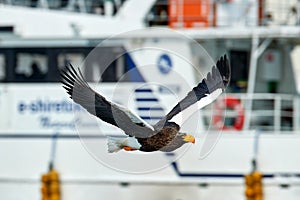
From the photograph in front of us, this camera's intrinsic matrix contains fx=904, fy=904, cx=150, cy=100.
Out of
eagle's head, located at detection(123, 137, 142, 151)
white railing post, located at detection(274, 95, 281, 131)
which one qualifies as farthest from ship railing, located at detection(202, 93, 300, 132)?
eagle's head, located at detection(123, 137, 142, 151)

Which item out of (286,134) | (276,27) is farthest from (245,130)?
(276,27)

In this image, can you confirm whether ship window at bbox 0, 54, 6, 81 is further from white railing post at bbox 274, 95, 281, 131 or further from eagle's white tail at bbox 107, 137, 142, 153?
eagle's white tail at bbox 107, 137, 142, 153

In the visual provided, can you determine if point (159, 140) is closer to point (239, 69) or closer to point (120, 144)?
point (120, 144)

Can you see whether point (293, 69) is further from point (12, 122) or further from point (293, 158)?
point (12, 122)

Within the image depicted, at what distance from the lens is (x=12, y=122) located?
11.0 metres

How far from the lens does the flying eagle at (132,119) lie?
13.8ft

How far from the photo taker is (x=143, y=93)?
10.7 metres

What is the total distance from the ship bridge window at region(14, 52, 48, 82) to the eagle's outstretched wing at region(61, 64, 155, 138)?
6.56 metres

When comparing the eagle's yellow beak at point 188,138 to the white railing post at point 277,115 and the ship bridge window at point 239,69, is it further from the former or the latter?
the ship bridge window at point 239,69

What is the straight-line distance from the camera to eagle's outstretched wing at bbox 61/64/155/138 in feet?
14.2

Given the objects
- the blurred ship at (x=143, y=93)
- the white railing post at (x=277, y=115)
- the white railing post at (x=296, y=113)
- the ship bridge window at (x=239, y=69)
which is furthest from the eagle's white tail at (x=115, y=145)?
the ship bridge window at (x=239, y=69)

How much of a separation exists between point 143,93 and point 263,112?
158cm

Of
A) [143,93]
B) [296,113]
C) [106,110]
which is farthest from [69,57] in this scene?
[106,110]

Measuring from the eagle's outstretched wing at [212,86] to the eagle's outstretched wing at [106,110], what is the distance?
23 cm
